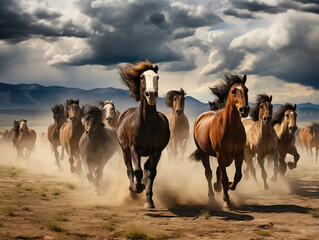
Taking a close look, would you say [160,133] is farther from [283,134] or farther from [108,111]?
[283,134]

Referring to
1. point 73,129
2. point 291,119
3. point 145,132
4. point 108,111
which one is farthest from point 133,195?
point 291,119

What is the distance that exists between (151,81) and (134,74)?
1.00 metres

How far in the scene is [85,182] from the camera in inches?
586

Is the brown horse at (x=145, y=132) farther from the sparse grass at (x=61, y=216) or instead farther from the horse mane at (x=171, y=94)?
the horse mane at (x=171, y=94)

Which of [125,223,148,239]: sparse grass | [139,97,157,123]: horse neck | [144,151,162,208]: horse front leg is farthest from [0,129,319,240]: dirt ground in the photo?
[139,97,157,123]: horse neck

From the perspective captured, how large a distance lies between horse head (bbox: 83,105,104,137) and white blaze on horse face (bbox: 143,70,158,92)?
3.84m

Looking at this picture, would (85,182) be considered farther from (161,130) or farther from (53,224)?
(53,224)

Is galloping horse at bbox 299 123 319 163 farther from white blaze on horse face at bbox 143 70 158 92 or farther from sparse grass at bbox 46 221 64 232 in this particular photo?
sparse grass at bbox 46 221 64 232

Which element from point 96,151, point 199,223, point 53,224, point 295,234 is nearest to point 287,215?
point 295,234

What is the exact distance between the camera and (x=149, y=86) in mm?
8781

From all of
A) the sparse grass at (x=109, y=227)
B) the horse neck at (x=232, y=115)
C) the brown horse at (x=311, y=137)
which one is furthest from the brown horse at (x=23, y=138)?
the brown horse at (x=311, y=137)

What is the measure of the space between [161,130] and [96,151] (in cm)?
361

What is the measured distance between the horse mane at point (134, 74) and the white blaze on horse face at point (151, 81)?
50 centimetres

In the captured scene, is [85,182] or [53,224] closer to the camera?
[53,224]
